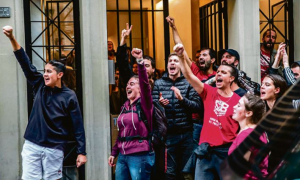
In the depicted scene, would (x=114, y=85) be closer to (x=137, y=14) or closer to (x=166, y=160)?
(x=137, y=14)

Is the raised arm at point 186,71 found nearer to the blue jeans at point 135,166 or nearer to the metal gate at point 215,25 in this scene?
the blue jeans at point 135,166

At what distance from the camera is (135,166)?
6.30m

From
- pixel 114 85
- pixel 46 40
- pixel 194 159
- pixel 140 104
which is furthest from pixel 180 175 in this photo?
pixel 46 40

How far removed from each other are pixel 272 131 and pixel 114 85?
24.3 ft

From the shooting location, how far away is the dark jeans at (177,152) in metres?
7.06

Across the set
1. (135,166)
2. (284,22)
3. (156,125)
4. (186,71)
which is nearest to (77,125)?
(135,166)

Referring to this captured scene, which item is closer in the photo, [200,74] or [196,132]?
[196,132]

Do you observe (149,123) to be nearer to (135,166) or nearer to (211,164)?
(135,166)


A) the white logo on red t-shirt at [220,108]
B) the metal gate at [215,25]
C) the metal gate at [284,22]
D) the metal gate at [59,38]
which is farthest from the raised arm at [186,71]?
the metal gate at [284,22]

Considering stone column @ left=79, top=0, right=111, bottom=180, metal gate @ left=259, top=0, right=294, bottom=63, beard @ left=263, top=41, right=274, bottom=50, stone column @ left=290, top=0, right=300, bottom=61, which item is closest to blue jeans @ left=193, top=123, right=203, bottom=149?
stone column @ left=79, top=0, right=111, bottom=180

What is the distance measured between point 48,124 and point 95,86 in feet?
7.22

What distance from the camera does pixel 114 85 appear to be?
355 inches

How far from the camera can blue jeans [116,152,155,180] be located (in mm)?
6289

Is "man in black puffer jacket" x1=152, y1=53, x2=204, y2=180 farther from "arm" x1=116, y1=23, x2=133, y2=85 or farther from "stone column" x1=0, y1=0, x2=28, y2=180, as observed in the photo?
"stone column" x1=0, y1=0, x2=28, y2=180
